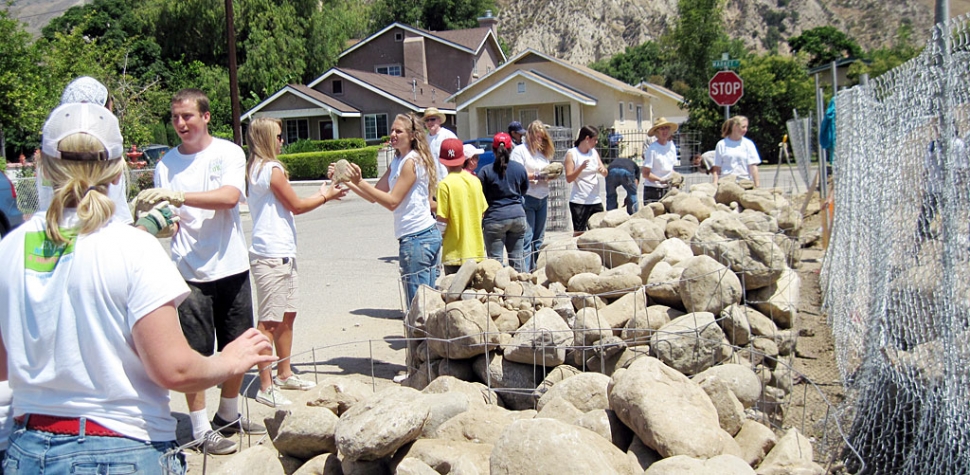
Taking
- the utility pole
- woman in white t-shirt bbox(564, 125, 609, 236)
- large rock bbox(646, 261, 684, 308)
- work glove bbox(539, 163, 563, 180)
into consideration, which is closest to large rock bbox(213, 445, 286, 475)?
large rock bbox(646, 261, 684, 308)

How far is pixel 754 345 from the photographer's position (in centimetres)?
532

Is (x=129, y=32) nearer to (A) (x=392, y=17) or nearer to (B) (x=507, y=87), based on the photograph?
(A) (x=392, y=17)

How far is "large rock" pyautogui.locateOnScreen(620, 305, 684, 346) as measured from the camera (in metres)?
4.61

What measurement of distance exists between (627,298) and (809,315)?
3.13 meters

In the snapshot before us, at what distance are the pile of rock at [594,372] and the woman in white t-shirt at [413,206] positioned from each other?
→ 49 cm

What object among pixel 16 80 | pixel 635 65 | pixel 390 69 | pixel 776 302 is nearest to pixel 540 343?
pixel 776 302

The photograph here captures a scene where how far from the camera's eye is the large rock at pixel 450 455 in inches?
121

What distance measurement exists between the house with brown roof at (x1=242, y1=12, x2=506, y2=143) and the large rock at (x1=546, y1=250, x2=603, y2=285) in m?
→ 34.9

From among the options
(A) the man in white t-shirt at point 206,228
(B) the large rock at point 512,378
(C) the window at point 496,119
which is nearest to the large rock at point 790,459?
(B) the large rock at point 512,378

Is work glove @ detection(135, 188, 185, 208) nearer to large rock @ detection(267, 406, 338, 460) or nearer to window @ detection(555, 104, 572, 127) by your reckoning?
large rock @ detection(267, 406, 338, 460)

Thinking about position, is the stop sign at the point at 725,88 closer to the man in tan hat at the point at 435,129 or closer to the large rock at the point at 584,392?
the man in tan hat at the point at 435,129

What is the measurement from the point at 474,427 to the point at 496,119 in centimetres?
3859

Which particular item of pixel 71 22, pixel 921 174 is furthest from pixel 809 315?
pixel 71 22

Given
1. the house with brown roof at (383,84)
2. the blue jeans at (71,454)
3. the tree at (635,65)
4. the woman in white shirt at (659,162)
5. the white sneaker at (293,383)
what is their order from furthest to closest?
the tree at (635,65) < the house with brown roof at (383,84) < the woman in white shirt at (659,162) < the white sneaker at (293,383) < the blue jeans at (71,454)
